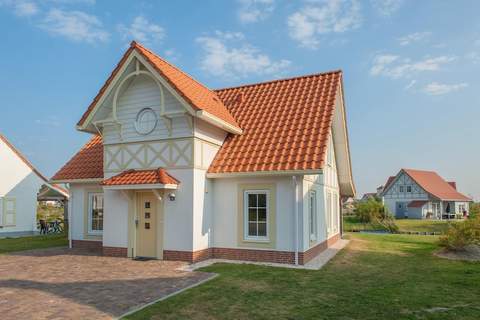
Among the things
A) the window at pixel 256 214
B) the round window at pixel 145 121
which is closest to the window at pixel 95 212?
the round window at pixel 145 121

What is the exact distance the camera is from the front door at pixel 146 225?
45.7ft

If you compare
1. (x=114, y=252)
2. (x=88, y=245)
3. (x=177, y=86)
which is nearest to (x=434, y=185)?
(x=88, y=245)

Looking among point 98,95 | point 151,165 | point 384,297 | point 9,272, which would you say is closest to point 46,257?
point 9,272

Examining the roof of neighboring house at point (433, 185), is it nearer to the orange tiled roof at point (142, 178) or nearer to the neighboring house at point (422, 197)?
the neighboring house at point (422, 197)

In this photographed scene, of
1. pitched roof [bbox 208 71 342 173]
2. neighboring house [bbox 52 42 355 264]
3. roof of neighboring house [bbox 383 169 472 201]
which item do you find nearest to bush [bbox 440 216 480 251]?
neighboring house [bbox 52 42 355 264]

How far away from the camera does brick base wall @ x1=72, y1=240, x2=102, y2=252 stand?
16.8 metres

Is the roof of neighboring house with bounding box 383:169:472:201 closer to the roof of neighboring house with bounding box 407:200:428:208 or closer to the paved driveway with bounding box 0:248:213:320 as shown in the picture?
the roof of neighboring house with bounding box 407:200:428:208

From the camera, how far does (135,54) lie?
1388 cm

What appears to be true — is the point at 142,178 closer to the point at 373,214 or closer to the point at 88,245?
the point at 88,245

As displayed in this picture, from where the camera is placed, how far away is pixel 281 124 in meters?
15.1

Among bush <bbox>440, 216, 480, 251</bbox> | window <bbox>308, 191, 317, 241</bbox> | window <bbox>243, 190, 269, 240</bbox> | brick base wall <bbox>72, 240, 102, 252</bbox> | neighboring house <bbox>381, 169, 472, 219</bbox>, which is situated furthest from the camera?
neighboring house <bbox>381, 169, 472, 219</bbox>

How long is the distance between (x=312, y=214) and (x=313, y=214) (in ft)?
0.32

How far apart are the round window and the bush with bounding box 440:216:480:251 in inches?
514

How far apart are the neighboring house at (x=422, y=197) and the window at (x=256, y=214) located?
2113 inches
